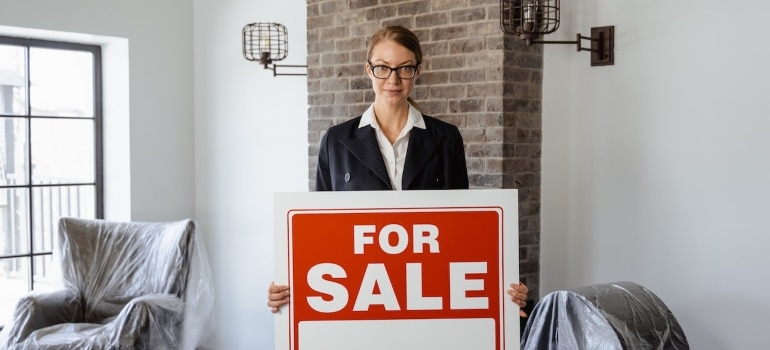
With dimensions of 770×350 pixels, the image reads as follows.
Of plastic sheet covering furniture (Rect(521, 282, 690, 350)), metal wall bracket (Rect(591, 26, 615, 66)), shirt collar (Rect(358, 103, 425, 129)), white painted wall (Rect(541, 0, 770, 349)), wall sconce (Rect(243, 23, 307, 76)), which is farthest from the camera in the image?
wall sconce (Rect(243, 23, 307, 76))

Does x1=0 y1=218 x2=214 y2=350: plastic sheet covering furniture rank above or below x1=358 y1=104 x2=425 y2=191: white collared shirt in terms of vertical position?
below

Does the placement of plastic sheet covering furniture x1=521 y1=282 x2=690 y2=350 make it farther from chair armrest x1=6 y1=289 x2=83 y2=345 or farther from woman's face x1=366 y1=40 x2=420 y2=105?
chair armrest x1=6 y1=289 x2=83 y2=345

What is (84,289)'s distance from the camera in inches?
155

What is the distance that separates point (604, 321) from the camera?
243cm

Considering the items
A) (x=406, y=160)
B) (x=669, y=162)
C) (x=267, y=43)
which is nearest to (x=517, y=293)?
(x=406, y=160)

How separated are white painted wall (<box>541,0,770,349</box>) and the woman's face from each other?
145 cm

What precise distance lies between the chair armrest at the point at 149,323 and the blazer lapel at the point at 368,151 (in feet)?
6.10

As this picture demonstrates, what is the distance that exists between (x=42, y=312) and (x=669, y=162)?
283 centimetres

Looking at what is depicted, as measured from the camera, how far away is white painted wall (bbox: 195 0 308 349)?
14.2 ft

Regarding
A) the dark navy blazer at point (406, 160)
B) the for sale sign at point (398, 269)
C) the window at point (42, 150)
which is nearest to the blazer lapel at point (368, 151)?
the dark navy blazer at point (406, 160)

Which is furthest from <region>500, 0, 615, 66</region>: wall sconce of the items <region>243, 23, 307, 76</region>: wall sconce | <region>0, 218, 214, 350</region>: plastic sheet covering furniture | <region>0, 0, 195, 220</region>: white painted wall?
<region>0, 0, 195, 220</region>: white painted wall

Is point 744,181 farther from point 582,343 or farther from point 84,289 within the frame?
point 84,289

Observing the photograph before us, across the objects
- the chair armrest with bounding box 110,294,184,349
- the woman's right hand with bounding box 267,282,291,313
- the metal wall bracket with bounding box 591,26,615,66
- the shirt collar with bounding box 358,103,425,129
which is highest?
the metal wall bracket with bounding box 591,26,615,66

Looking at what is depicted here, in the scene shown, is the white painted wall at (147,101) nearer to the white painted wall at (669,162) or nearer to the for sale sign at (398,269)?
the white painted wall at (669,162)
